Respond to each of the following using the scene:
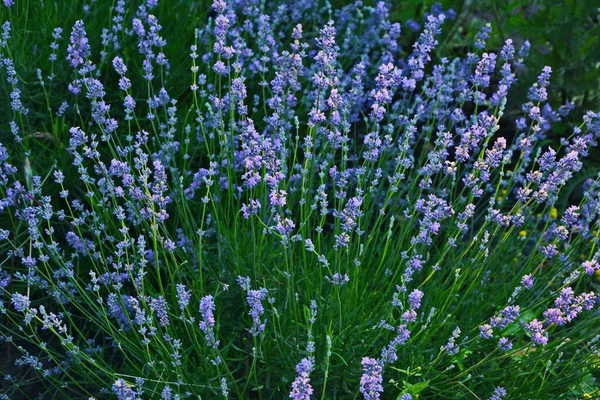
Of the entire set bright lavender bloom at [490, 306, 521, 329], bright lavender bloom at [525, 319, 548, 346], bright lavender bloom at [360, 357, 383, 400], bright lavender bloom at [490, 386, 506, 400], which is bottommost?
bright lavender bloom at [360, 357, 383, 400]

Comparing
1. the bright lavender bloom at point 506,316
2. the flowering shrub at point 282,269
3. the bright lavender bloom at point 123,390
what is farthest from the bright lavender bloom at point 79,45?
the bright lavender bloom at point 506,316

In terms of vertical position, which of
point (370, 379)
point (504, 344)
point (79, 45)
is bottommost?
point (370, 379)

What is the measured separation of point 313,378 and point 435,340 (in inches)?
19.4

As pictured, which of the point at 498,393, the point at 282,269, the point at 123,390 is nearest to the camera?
the point at 123,390

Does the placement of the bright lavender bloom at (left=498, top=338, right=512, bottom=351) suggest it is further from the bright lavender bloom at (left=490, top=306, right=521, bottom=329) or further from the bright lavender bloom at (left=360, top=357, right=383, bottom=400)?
the bright lavender bloom at (left=360, top=357, right=383, bottom=400)

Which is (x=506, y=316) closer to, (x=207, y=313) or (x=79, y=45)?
(x=207, y=313)

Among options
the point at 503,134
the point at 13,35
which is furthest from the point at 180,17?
the point at 503,134

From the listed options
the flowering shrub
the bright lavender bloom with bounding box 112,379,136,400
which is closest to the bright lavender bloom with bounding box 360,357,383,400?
the flowering shrub

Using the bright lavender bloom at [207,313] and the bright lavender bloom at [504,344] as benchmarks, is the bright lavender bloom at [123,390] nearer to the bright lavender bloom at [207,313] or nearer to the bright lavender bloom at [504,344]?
the bright lavender bloom at [207,313]

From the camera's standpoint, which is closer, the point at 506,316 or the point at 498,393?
the point at 506,316

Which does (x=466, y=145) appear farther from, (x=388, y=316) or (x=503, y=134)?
(x=503, y=134)

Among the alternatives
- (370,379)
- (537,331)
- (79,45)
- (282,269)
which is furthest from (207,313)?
(79,45)

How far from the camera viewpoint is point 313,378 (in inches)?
94.3

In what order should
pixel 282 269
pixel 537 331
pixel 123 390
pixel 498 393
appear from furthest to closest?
pixel 282 269 → pixel 498 393 → pixel 537 331 → pixel 123 390
